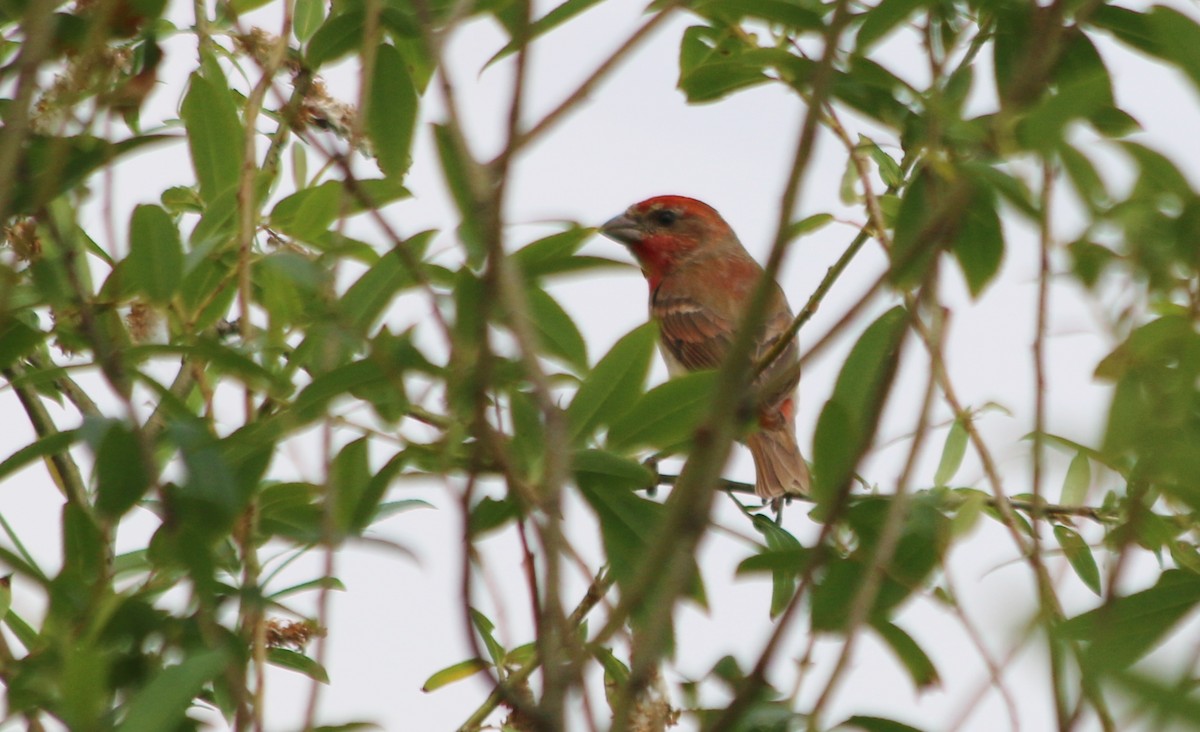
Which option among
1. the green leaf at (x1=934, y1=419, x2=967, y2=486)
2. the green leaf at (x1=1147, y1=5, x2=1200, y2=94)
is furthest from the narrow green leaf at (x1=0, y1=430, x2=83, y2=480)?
the green leaf at (x1=934, y1=419, x2=967, y2=486)

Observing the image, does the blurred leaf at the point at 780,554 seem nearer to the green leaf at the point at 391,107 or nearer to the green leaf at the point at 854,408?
the green leaf at the point at 854,408

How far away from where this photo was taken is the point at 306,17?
402cm

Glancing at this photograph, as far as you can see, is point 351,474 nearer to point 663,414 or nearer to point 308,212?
point 663,414

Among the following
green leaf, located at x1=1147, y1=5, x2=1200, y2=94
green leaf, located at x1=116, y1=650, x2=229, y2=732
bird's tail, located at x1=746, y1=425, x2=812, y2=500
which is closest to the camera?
green leaf, located at x1=1147, y1=5, x2=1200, y2=94

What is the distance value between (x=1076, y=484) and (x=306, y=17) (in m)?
2.12

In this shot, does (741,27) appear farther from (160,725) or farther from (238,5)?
(160,725)

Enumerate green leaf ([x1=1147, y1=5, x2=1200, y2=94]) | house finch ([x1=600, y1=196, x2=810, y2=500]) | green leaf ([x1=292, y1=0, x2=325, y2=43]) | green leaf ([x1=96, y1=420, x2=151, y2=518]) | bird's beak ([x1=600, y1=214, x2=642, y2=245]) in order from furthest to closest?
1. bird's beak ([x1=600, y1=214, x2=642, y2=245])
2. house finch ([x1=600, y1=196, x2=810, y2=500])
3. green leaf ([x1=292, y1=0, x2=325, y2=43])
4. green leaf ([x1=96, y1=420, x2=151, y2=518])
5. green leaf ([x1=1147, y1=5, x2=1200, y2=94])

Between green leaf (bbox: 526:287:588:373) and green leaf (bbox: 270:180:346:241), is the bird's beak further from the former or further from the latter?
green leaf (bbox: 526:287:588:373)

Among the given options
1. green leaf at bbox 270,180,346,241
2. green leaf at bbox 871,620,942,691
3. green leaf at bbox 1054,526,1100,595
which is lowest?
green leaf at bbox 871,620,942,691

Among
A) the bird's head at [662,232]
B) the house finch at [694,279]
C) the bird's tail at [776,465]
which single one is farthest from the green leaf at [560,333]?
the bird's head at [662,232]

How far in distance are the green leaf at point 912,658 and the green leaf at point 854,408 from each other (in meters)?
0.22

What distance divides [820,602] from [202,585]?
0.85 m

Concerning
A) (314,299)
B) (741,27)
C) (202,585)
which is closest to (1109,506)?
(741,27)

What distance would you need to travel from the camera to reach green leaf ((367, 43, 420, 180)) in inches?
103
